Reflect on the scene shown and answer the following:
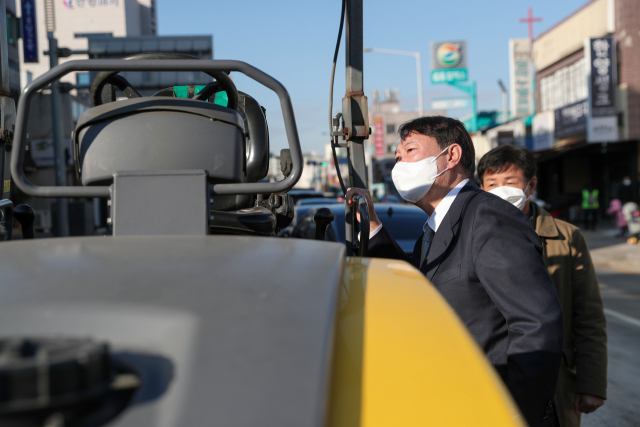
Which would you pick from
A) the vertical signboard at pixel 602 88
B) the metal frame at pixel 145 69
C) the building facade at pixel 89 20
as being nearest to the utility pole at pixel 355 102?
the metal frame at pixel 145 69

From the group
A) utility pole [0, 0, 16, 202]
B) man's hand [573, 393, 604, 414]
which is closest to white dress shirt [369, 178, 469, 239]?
man's hand [573, 393, 604, 414]

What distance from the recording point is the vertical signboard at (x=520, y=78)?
139 feet

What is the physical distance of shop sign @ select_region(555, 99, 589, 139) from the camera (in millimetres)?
23009

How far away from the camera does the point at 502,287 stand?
180 cm

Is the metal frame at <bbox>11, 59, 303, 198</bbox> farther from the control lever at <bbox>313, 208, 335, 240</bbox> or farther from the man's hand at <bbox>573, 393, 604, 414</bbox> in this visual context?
the man's hand at <bbox>573, 393, 604, 414</bbox>

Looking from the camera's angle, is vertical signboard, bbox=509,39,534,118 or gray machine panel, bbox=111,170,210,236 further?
vertical signboard, bbox=509,39,534,118

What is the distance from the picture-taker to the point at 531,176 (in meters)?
3.31

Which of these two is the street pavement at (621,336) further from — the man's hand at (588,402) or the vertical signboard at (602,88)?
the vertical signboard at (602,88)

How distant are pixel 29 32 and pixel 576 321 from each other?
22.5 meters

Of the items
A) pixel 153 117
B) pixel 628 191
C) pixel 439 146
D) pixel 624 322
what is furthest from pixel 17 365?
pixel 628 191

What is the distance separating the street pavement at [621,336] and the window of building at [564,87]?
11909 millimetres

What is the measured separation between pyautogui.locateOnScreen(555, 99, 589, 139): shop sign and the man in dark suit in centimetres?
2290

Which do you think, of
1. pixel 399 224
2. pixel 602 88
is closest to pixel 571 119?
pixel 602 88

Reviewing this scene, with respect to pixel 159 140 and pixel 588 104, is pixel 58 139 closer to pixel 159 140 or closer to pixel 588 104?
pixel 159 140
